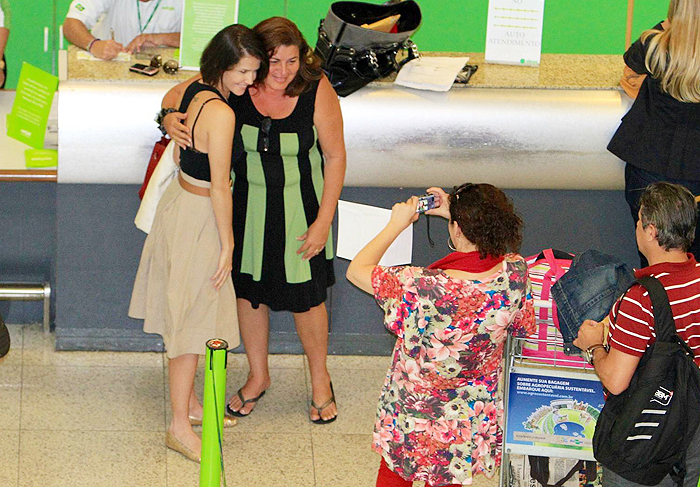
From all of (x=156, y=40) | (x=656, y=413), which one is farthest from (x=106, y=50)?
(x=656, y=413)

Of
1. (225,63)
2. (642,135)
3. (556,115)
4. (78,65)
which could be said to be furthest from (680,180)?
(78,65)

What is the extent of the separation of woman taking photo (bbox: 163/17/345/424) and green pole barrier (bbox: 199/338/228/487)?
1.11 m

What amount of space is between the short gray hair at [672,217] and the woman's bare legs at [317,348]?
154 centimetres

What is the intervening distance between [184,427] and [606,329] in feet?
5.32

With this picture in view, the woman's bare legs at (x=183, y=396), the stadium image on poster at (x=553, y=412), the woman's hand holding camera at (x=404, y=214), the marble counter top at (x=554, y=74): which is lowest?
the woman's bare legs at (x=183, y=396)

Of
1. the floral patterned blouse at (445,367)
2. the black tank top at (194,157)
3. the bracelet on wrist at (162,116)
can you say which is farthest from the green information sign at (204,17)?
the floral patterned blouse at (445,367)

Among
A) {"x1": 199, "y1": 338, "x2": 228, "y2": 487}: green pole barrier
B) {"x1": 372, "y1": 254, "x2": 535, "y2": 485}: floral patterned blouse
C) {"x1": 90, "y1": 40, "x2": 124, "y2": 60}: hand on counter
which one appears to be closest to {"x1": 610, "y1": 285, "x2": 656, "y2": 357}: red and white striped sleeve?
{"x1": 372, "y1": 254, "x2": 535, "y2": 485}: floral patterned blouse

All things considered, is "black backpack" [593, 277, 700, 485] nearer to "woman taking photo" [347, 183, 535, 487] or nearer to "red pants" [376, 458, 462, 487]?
"woman taking photo" [347, 183, 535, 487]

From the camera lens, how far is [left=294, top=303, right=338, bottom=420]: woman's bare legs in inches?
152

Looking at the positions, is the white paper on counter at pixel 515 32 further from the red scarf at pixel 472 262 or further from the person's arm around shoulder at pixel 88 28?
the red scarf at pixel 472 262

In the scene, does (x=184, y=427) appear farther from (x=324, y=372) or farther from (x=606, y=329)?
(x=606, y=329)

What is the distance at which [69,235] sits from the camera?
412 centimetres

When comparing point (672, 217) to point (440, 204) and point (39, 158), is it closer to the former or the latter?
point (440, 204)

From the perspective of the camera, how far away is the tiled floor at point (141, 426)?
11.5 feet
